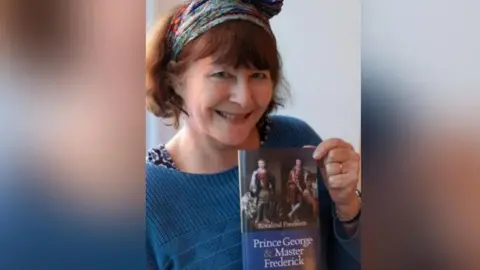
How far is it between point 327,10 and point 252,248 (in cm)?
33

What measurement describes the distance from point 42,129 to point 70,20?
14 centimetres

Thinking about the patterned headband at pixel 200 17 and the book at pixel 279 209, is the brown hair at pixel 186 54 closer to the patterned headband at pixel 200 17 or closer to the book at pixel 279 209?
the patterned headband at pixel 200 17

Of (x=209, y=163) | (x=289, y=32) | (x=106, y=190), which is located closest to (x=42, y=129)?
(x=106, y=190)

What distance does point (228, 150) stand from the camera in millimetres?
712

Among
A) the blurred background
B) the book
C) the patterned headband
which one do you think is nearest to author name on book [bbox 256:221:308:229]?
the book

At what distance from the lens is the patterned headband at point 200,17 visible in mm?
681

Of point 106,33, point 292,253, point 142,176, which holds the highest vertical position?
point 106,33

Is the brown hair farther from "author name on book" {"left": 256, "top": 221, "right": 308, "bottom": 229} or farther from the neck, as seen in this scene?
"author name on book" {"left": 256, "top": 221, "right": 308, "bottom": 229}

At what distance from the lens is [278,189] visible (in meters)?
0.71

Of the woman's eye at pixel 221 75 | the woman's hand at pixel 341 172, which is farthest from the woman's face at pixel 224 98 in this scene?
the woman's hand at pixel 341 172

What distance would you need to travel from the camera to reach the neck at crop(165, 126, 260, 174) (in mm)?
703

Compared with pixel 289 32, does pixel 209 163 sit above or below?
below

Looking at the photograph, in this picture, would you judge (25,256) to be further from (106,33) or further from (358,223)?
(358,223)

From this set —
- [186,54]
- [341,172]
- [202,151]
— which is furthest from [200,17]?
[341,172]
